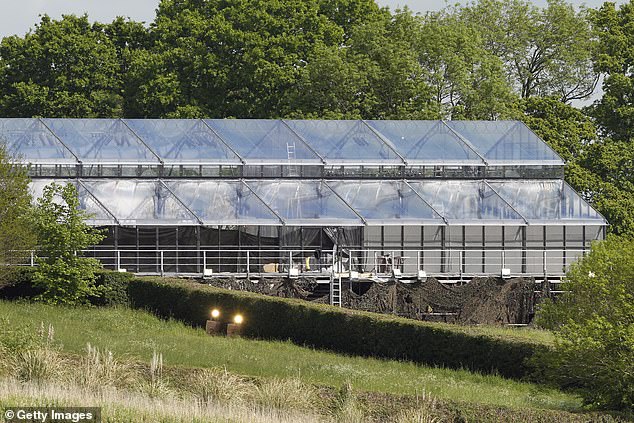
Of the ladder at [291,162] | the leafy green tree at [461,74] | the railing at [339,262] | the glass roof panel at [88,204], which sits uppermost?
the leafy green tree at [461,74]

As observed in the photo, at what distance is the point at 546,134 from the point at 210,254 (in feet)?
67.6

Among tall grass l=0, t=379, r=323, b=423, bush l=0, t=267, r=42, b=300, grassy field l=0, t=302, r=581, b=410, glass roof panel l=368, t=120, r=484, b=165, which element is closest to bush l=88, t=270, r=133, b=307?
bush l=0, t=267, r=42, b=300

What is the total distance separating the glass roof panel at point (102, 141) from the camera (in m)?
54.7

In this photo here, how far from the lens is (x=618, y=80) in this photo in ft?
213

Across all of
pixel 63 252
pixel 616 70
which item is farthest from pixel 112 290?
pixel 616 70

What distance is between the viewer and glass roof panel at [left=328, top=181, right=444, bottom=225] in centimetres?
5262

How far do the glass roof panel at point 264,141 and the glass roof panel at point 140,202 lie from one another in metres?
4.06

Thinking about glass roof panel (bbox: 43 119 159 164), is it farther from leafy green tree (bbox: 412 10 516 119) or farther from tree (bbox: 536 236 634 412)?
tree (bbox: 536 236 634 412)

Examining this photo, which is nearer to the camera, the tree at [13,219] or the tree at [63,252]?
the tree at [13,219]

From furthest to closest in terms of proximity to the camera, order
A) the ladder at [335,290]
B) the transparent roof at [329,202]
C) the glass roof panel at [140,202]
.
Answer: the transparent roof at [329,202]
the glass roof panel at [140,202]
the ladder at [335,290]

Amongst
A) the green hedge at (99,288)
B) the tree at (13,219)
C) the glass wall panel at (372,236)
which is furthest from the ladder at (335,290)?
the tree at (13,219)

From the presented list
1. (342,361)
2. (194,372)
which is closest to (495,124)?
(342,361)

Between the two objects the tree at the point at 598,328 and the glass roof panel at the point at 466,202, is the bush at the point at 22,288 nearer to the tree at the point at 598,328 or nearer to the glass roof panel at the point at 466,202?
the glass roof panel at the point at 466,202

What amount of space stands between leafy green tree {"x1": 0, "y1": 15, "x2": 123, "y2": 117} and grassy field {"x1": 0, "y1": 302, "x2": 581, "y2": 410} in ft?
111
